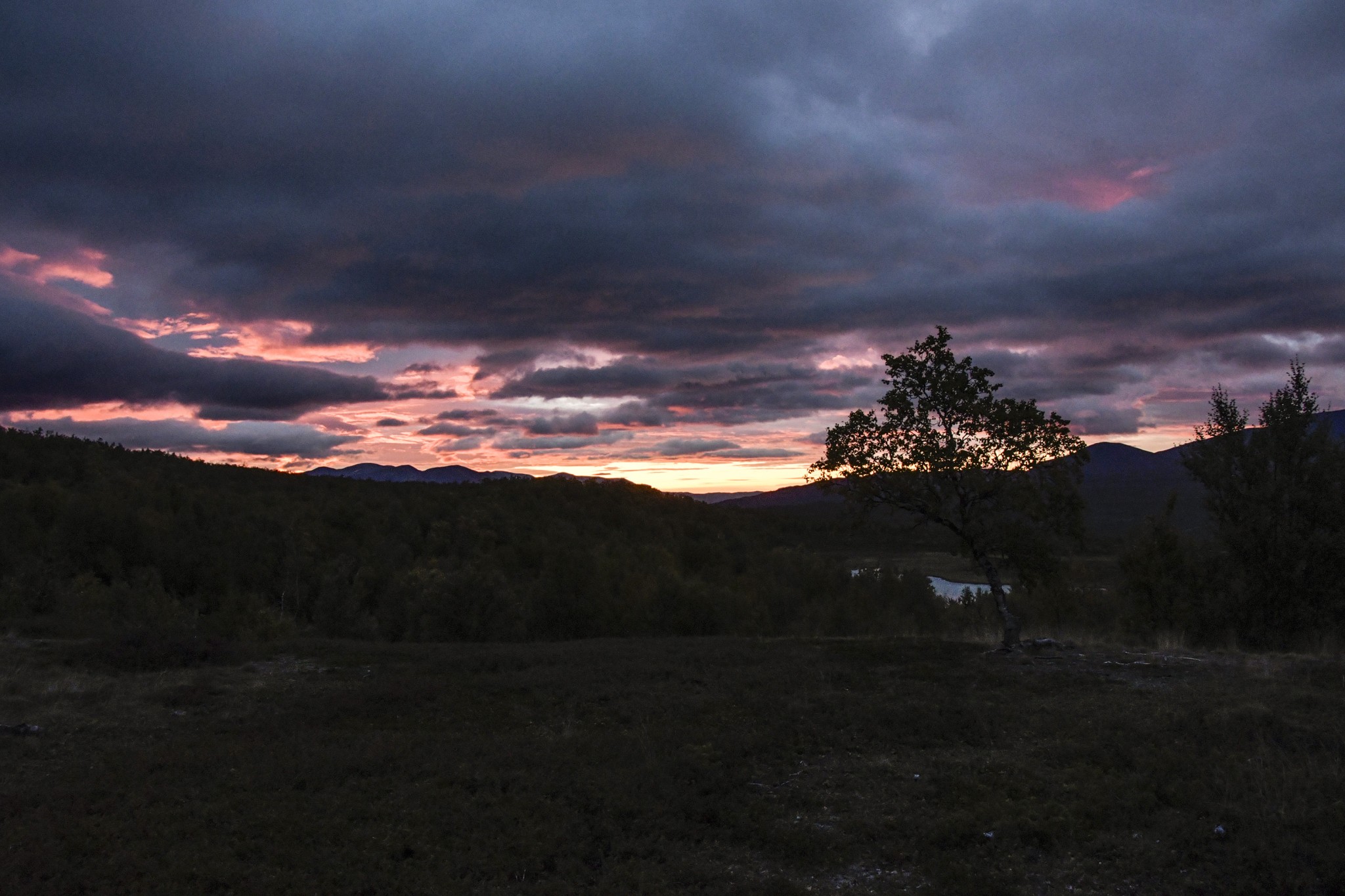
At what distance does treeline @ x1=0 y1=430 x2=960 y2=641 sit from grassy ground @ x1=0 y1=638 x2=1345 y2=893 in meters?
12.3

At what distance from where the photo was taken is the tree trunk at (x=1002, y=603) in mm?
20281

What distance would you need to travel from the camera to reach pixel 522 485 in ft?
410

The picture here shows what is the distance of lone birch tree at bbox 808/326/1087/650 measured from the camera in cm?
1969

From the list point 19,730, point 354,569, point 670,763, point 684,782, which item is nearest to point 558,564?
point 354,569

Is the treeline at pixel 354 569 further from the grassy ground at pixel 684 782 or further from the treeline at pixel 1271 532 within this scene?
the treeline at pixel 1271 532

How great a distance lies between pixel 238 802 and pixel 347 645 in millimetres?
15005

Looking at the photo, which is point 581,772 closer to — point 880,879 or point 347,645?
point 880,879

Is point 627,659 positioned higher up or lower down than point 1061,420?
lower down

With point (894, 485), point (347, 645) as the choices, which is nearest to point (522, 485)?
point (347, 645)

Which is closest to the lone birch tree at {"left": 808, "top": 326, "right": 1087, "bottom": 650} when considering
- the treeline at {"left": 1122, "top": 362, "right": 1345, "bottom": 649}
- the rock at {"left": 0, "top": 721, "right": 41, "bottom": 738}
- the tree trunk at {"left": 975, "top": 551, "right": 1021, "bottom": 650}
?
the tree trunk at {"left": 975, "top": 551, "right": 1021, "bottom": 650}

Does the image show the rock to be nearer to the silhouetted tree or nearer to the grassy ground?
the grassy ground

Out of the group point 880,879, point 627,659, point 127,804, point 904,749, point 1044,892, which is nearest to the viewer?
point 1044,892

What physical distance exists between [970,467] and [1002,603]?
4111 millimetres

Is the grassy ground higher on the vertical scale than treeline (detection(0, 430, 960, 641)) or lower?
higher
